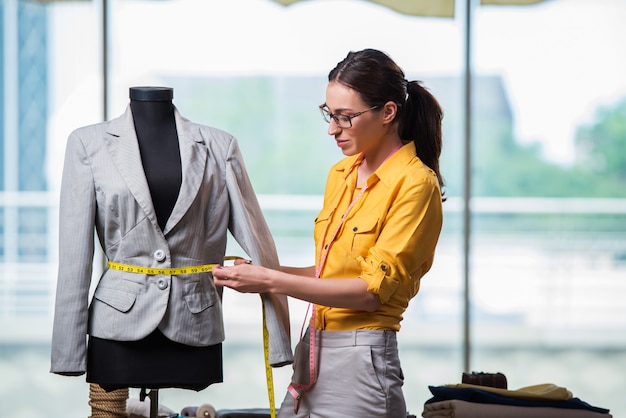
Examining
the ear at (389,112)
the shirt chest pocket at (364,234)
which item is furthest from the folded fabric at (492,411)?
the ear at (389,112)

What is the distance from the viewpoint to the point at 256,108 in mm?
4719

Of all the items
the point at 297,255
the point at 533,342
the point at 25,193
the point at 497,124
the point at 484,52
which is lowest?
the point at 533,342

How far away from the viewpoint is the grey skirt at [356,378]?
2.40m

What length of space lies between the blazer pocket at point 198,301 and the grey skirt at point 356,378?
31 cm

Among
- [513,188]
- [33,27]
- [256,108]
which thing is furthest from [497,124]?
[33,27]

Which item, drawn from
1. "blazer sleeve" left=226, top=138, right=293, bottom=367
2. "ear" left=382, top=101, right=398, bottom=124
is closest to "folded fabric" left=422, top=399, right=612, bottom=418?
"blazer sleeve" left=226, top=138, right=293, bottom=367

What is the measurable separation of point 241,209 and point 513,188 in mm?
2481

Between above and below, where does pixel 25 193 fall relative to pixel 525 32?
below

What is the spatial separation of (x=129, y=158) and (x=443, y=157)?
8.09 feet

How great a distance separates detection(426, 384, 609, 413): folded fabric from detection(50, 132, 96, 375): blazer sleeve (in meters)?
1.04

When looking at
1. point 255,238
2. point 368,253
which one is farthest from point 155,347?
point 368,253

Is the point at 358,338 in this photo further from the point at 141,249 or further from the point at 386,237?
the point at 141,249

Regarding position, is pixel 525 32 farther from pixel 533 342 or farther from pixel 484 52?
pixel 533 342

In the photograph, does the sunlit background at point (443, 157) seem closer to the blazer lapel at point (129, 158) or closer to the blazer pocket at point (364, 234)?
the blazer lapel at point (129, 158)
